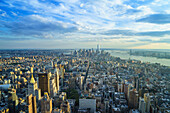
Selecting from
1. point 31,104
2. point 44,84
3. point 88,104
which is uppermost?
point 44,84

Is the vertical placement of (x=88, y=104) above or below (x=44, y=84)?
below

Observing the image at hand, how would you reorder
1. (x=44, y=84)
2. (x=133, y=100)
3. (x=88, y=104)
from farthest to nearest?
(x=44, y=84), (x=133, y=100), (x=88, y=104)

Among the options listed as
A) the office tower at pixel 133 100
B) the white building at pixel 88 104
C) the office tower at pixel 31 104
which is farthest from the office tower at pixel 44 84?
the office tower at pixel 133 100

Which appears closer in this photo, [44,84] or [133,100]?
[133,100]

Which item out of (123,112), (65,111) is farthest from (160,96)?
(65,111)

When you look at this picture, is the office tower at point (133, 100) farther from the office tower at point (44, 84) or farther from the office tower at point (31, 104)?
the office tower at point (44, 84)

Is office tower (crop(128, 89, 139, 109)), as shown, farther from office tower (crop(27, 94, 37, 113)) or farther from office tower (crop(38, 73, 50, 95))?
office tower (crop(38, 73, 50, 95))

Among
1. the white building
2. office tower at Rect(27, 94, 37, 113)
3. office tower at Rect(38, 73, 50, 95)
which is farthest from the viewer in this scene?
office tower at Rect(38, 73, 50, 95)

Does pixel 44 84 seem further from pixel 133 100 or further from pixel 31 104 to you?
pixel 133 100

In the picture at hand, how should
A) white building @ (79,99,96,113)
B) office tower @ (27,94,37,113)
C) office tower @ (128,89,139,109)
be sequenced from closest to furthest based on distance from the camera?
office tower @ (27,94,37,113)
white building @ (79,99,96,113)
office tower @ (128,89,139,109)

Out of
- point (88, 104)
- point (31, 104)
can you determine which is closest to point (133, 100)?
point (88, 104)

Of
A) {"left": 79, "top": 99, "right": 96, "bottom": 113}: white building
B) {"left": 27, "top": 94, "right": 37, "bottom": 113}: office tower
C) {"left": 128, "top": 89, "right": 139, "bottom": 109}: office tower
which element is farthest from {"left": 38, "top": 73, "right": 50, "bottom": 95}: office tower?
{"left": 128, "top": 89, "right": 139, "bottom": 109}: office tower
